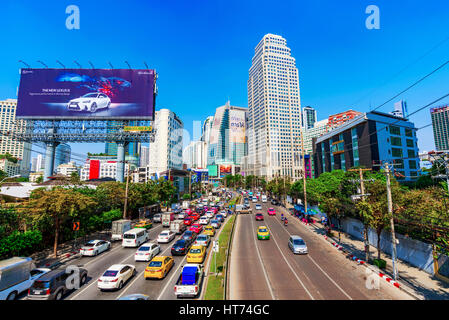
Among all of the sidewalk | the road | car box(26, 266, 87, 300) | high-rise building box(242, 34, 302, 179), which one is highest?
high-rise building box(242, 34, 302, 179)

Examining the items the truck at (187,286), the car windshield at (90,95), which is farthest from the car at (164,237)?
the car windshield at (90,95)

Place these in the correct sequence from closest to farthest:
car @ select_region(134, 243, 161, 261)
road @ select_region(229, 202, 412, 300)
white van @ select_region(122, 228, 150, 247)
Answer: road @ select_region(229, 202, 412, 300)
car @ select_region(134, 243, 161, 261)
white van @ select_region(122, 228, 150, 247)

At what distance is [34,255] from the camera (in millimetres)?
23734

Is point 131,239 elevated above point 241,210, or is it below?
above

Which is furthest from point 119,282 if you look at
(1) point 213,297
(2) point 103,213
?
(2) point 103,213

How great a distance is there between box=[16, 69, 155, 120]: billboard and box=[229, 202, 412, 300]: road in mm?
45391

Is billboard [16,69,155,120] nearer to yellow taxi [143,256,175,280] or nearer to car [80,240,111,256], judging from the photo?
car [80,240,111,256]

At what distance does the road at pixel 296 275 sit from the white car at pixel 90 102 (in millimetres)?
49389

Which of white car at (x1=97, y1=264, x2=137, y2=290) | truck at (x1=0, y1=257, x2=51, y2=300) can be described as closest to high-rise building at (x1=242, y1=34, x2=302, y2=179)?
white car at (x1=97, y1=264, x2=137, y2=290)

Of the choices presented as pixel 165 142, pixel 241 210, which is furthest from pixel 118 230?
pixel 165 142

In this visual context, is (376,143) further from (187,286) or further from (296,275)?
(187,286)

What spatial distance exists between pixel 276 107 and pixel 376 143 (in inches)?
4207

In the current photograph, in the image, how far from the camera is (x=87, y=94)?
188 feet

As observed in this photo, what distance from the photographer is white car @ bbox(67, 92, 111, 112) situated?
187 ft
